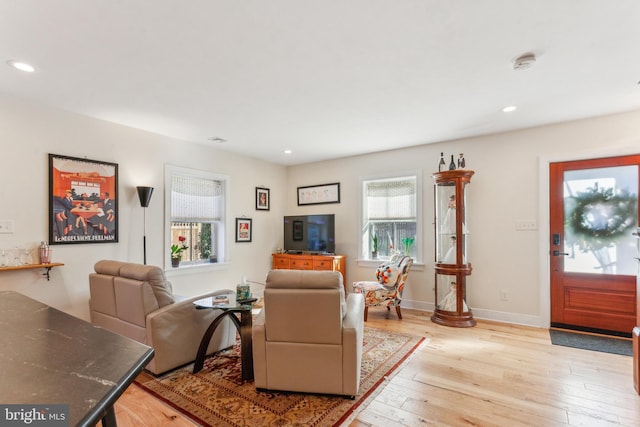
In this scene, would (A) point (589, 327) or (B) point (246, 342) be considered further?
(A) point (589, 327)

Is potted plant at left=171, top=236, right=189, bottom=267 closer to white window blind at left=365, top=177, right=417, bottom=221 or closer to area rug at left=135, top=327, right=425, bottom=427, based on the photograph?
area rug at left=135, top=327, right=425, bottom=427

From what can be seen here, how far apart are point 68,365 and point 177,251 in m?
3.82

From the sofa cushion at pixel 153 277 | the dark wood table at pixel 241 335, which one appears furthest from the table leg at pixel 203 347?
the sofa cushion at pixel 153 277

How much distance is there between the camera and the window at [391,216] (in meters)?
4.72

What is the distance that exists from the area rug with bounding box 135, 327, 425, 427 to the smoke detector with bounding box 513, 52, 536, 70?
8.59 feet

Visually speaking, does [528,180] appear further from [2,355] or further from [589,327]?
[2,355]

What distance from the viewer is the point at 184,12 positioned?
5.87 feet

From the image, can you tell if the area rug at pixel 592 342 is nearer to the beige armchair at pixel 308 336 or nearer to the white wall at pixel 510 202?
the white wall at pixel 510 202

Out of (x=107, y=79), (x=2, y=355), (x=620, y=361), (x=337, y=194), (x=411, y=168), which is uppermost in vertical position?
(x=107, y=79)

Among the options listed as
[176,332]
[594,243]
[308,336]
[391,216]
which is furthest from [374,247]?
[176,332]

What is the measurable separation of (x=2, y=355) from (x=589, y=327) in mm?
4831

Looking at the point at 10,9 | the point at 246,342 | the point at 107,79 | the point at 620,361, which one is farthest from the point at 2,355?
the point at 620,361

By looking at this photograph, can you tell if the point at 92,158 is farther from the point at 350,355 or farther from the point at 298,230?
the point at 350,355

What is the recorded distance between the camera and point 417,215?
15.3 ft
